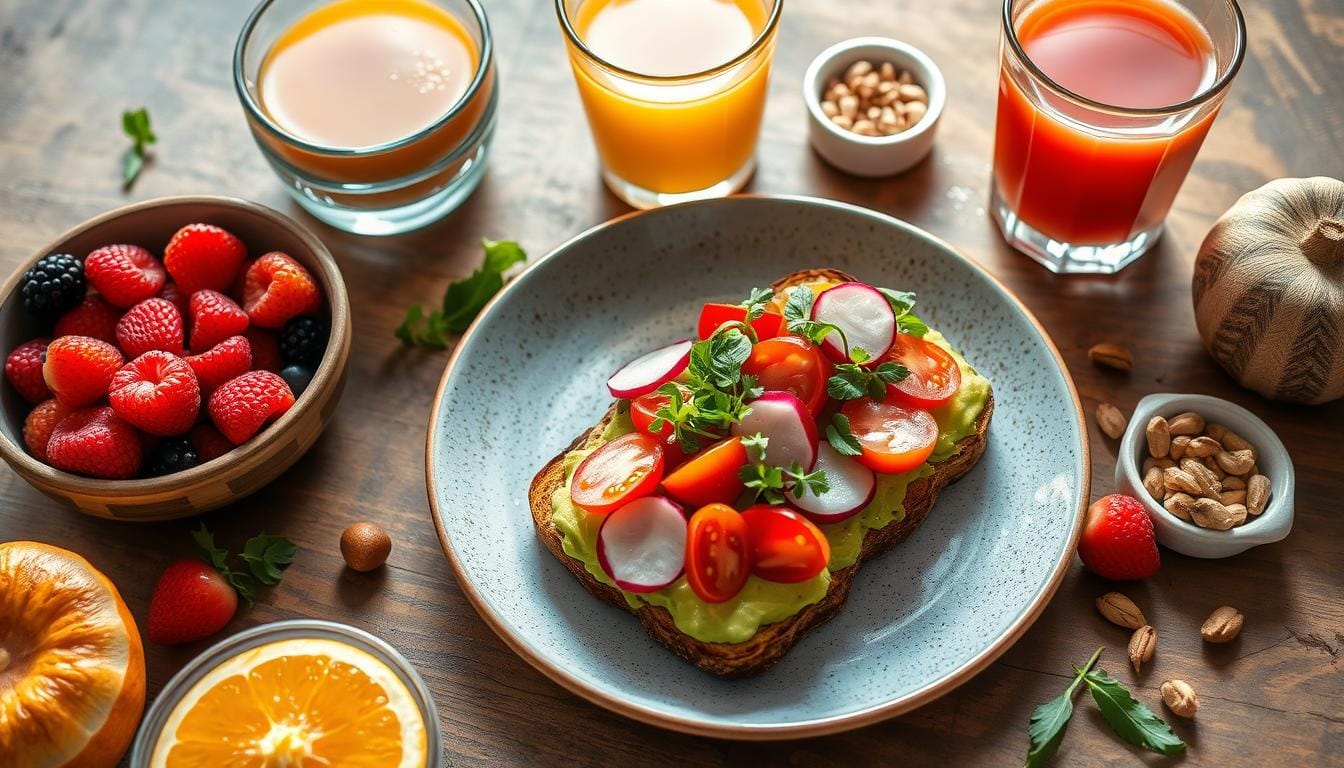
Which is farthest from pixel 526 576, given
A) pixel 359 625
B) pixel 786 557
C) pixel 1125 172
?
pixel 1125 172

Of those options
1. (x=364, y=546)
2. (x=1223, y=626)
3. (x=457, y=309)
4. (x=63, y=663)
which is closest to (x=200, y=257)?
(x=457, y=309)

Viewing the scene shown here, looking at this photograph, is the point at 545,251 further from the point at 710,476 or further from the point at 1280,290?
the point at 1280,290

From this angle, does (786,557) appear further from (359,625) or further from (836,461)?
(359,625)

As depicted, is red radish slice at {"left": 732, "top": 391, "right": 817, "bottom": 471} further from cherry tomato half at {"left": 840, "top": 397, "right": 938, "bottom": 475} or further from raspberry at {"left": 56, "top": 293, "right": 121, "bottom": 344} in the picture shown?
raspberry at {"left": 56, "top": 293, "right": 121, "bottom": 344}

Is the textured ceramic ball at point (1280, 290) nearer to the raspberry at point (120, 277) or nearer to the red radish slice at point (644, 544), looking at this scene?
the red radish slice at point (644, 544)

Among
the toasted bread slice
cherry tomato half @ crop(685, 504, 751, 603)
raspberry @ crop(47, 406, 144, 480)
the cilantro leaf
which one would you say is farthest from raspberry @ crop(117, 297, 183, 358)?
cherry tomato half @ crop(685, 504, 751, 603)

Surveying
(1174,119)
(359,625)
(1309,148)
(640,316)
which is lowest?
(359,625)
